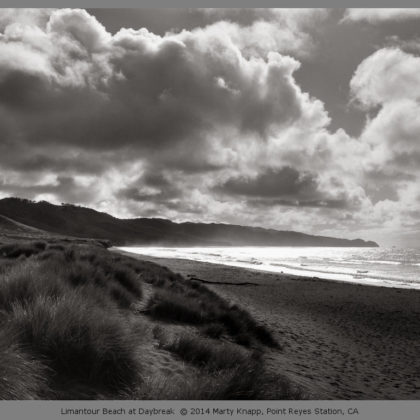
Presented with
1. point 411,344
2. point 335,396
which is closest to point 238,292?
point 411,344

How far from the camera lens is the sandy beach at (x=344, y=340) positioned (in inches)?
267

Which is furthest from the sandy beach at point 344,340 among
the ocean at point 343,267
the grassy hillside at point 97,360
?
the ocean at point 343,267

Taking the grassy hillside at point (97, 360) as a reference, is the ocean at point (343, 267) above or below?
below

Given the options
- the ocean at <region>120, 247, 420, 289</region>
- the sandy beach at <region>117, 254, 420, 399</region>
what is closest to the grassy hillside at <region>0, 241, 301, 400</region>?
the sandy beach at <region>117, 254, 420, 399</region>

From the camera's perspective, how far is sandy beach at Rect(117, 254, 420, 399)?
6.79m

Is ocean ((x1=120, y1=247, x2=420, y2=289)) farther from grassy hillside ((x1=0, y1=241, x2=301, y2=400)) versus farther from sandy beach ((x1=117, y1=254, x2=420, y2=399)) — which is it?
grassy hillside ((x1=0, y1=241, x2=301, y2=400))

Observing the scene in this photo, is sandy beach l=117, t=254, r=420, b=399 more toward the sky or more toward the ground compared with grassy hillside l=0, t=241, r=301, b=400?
more toward the ground

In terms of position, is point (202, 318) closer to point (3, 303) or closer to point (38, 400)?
point (3, 303)

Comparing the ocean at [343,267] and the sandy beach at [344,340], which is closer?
the sandy beach at [344,340]

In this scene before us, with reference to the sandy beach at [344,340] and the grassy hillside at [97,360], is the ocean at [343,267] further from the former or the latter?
the grassy hillside at [97,360]
